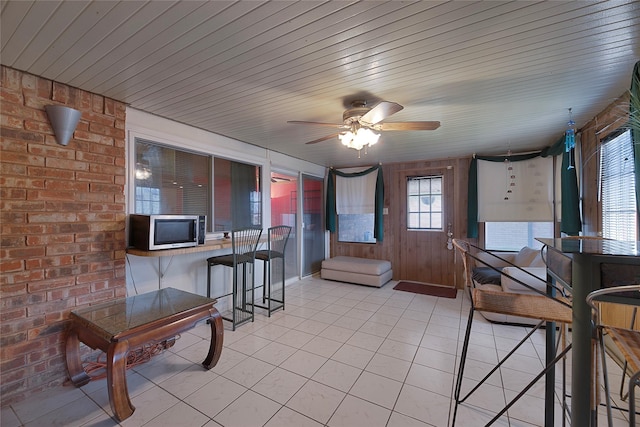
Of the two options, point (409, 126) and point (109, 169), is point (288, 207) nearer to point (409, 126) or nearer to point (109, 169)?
point (109, 169)

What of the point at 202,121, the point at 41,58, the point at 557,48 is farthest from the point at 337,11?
the point at 202,121

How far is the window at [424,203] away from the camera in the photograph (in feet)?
A: 15.8

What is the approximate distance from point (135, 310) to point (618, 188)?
430 centimetres

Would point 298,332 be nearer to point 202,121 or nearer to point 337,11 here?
point 202,121

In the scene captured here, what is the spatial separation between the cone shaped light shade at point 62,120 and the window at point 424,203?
4.73m

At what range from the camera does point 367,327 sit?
3.00 meters

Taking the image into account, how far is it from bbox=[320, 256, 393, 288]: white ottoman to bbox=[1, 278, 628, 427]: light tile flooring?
138 cm

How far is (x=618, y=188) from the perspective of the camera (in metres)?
2.39

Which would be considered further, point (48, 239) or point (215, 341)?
point (215, 341)

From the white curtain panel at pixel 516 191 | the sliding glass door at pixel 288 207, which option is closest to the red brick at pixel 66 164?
the sliding glass door at pixel 288 207

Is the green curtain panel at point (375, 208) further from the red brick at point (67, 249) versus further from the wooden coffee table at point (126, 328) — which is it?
the red brick at point (67, 249)

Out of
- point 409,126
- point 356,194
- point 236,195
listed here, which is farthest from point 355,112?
point 356,194

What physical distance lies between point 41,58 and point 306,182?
12.7 feet

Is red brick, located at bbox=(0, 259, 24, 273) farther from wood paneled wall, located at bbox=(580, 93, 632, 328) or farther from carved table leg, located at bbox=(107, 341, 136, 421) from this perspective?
wood paneled wall, located at bbox=(580, 93, 632, 328)
